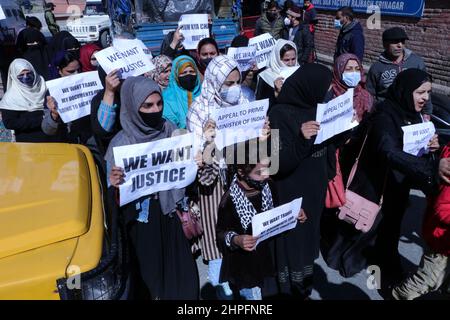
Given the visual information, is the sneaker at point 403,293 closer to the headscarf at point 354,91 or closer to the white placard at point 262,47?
the headscarf at point 354,91

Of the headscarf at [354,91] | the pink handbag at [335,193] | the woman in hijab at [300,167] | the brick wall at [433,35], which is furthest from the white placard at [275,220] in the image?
the brick wall at [433,35]

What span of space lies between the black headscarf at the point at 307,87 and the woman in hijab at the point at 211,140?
1.39 ft

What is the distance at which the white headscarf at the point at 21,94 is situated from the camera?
3.70 m

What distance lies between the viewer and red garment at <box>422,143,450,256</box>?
2.35 m

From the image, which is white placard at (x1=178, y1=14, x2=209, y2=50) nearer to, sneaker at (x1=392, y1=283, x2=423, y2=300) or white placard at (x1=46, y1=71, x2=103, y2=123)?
white placard at (x1=46, y1=71, x2=103, y2=123)

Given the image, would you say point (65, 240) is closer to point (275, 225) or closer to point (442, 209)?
point (275, 225)

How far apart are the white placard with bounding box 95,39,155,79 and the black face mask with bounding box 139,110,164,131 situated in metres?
0.85

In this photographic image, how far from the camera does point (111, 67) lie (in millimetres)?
3111

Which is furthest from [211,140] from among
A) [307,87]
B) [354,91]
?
[354,91]

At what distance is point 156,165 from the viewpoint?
2.30 meters

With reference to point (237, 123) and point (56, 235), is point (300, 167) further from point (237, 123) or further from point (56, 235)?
point (56, 235)

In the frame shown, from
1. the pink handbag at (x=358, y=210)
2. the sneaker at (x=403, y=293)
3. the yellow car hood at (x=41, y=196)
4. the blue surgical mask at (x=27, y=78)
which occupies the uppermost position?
the blue surgical mask at (x=27, y=78)

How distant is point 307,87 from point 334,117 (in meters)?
0.30
